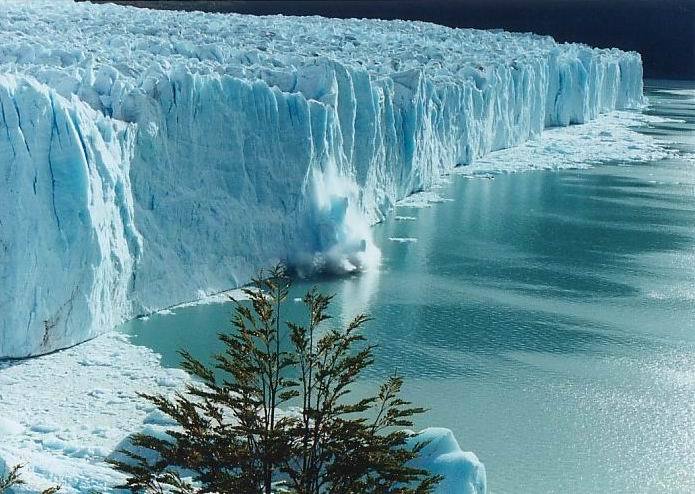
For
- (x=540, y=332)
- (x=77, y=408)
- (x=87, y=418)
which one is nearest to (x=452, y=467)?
(x=87, y=418)

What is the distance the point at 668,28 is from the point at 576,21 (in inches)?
151

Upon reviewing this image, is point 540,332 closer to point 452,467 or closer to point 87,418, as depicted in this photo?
point 452,467

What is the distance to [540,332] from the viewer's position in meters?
9.84

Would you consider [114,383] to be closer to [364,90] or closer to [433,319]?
[433,319]

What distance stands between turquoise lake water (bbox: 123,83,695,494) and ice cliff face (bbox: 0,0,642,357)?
0.58 meters

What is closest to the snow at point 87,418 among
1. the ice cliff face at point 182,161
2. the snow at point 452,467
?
the snow at point 452,467

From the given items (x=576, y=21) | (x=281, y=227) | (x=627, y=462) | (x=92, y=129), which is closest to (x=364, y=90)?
(x=281, y=227)

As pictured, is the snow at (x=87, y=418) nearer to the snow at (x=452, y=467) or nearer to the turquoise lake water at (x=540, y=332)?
the snow at (x=452, y=467)

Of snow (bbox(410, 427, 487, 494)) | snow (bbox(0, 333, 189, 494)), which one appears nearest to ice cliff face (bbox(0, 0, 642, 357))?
snow (bbox(0, 333, 189, 494))

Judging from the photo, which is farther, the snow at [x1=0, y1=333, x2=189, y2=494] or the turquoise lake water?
the turquoise lake water

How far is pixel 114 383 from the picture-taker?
796 cm

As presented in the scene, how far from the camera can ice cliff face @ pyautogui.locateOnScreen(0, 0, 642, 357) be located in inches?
335

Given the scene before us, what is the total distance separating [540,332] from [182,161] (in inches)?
154

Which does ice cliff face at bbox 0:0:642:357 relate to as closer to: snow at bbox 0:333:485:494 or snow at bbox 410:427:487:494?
snow at bbox 0:333:485:494
